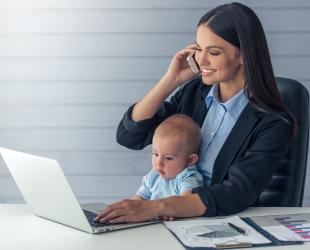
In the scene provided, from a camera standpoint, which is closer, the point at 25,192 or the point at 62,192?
the point at 62,192

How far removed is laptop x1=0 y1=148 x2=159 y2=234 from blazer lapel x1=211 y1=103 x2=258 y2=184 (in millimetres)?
416

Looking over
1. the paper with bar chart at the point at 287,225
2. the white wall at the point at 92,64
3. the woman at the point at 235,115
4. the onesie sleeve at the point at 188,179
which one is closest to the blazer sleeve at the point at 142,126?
the woman at the point at 235,115

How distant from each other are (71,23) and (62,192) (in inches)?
89.1

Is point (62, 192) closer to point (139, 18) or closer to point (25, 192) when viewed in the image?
point (25, 192)

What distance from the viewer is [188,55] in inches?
99.2

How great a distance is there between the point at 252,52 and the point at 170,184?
1.61 feet

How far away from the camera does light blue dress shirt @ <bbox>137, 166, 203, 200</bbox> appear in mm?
2223

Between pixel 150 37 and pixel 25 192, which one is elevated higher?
pixel 150 37

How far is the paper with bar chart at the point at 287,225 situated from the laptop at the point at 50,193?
0.30m

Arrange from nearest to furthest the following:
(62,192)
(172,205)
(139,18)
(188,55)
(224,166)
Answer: (62,192)
(172,205)
(224,166)
(188,55)
(139,18)

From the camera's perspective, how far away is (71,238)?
182 centimetres

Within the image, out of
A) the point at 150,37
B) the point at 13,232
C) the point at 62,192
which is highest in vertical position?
the point at 150,37

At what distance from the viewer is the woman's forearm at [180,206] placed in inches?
77.9

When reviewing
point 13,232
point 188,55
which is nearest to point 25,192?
point 13,232
